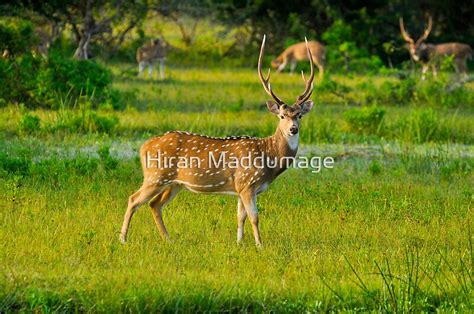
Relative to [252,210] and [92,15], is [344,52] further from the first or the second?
[252,210]

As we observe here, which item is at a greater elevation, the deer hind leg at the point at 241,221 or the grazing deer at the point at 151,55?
the deer hind leg at the point at 241,221

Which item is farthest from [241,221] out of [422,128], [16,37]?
[16,37]

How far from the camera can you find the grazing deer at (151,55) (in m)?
25.7

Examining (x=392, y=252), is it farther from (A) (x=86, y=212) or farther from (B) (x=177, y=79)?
(B) (x=177, y=79)

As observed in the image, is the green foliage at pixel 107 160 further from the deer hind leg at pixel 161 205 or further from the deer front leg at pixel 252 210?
the deer front leg at pixel 252 210

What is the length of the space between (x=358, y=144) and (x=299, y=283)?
7.76 m

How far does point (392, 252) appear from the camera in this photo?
363 inches

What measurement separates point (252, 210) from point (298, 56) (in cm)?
1903

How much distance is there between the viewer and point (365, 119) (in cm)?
1664

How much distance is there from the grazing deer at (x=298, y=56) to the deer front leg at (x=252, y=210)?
1838 centimetres

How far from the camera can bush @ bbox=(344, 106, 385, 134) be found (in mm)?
16594

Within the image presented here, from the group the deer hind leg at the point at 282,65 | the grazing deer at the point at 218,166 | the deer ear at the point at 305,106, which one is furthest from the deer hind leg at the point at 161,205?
the deer hind leg at the point at 282,65

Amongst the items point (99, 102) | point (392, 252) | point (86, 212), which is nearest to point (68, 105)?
point (99, 102)

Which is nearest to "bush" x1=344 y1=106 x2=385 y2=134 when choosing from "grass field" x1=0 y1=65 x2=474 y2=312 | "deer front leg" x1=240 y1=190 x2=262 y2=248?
"grass field" x1=0 y1=65 x2=474 y2=312
